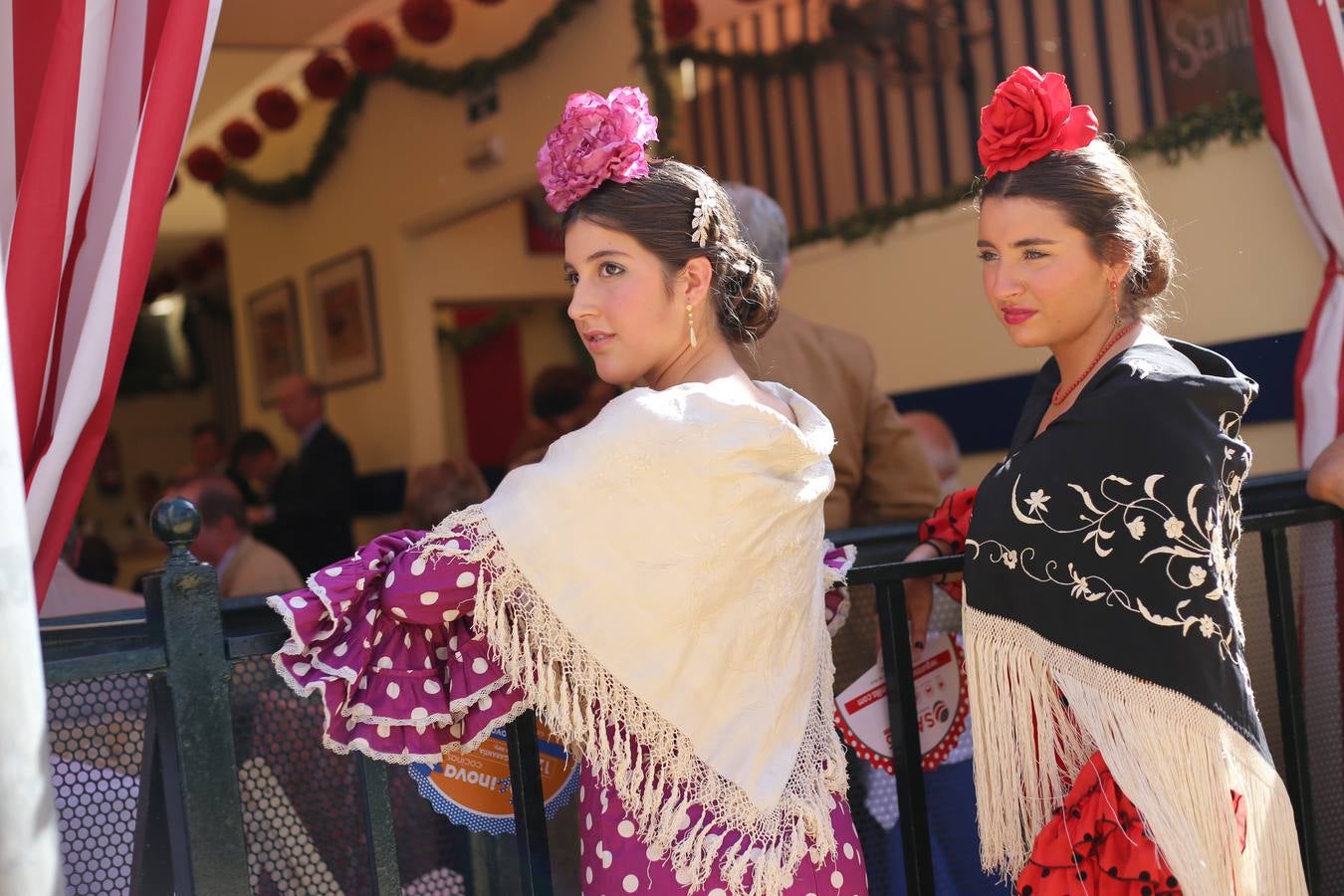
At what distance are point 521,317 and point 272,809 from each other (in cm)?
671

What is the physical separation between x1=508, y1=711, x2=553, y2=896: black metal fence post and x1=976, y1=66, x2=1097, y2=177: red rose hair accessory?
3.10ft

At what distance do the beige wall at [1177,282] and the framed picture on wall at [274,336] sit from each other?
385 centimetres

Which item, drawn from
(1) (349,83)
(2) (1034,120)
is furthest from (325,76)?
(2) (1034,120)

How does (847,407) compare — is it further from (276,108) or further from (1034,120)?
(276,108)

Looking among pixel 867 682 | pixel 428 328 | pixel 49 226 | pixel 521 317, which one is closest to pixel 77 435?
pixel 49 226

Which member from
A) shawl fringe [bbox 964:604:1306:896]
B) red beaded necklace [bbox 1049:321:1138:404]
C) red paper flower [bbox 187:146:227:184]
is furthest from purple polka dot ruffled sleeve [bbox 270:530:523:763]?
red paper flower [bbox 187:146:227:184]

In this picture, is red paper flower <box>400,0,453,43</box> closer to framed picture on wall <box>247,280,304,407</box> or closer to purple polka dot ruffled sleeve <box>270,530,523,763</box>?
framed picture on wall <box>247,280,304,407</box>

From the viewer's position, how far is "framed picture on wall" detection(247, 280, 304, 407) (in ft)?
26.0

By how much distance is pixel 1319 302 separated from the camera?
2984mm

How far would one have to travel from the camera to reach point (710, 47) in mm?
5574

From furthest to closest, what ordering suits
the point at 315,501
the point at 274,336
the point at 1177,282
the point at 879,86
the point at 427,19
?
the point at 274,336
the point at 315,501
the point at 427,19
the point at 879,86
the point at 1177,282

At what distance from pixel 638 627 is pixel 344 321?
6339 millimetres

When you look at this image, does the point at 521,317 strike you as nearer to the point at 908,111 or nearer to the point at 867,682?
the point at 908,111

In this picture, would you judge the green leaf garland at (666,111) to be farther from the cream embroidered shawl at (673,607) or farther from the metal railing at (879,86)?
the cream embroidered shawl at (673,607)
